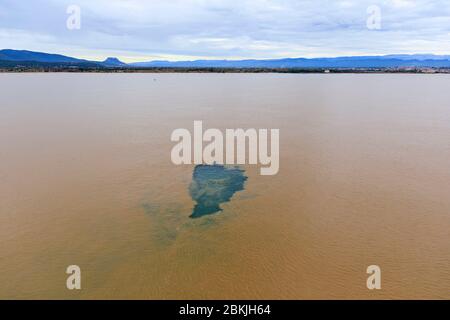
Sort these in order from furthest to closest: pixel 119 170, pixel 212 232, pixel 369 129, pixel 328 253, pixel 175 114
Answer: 1. pixel 175 114
2. pixel 369 129
3. pixel 119 170
4. pixel 212 232
5. pixel 328 253

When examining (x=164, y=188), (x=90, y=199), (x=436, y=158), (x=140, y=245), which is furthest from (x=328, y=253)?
(x=436, y=158)

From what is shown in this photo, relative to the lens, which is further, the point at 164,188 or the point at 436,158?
the point at 436,158

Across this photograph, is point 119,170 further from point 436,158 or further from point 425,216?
point 436,158

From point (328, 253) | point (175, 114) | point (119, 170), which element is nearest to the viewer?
point (328, 253)

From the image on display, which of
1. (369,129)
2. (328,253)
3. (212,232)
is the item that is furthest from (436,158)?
(212,232)

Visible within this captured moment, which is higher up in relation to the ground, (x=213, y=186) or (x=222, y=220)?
(x=213, y=186)

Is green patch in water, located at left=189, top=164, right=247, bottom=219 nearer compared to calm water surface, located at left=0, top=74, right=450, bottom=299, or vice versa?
calm water surface, located at left=0, top=74, right=450, bottom=299

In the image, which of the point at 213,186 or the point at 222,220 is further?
the point at 213,186

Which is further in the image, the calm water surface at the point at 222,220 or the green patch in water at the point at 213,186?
the green patch in water at the point at 213,186
